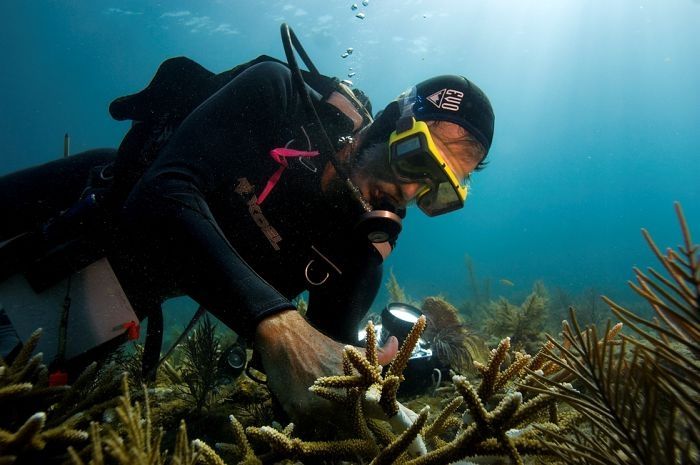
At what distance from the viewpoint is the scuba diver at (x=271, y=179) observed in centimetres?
237

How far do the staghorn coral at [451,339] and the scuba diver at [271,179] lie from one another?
2.21m

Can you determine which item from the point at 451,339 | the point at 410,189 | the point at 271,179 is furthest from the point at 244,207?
the point at 451,339

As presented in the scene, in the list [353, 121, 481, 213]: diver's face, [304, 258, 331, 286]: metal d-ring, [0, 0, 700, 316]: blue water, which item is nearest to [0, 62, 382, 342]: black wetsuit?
[304, 258, 331, 286]: metal d-ring

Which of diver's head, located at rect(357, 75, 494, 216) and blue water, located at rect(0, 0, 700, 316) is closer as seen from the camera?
diver's head, located at rect(357, 75, 494, 216)

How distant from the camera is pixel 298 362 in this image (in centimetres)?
127

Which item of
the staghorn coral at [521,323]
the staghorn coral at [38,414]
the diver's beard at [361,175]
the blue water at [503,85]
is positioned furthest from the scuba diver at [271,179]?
the blue water at [503,85]

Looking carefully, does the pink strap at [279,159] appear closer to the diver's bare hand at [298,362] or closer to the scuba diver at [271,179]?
the scuba diver at [271,179]

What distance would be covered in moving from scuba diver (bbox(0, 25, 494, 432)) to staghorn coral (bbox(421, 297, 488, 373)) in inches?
87.0

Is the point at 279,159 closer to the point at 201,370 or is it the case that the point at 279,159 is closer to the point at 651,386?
the point at 201,370

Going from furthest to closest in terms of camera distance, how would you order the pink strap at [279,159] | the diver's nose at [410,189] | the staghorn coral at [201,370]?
the diver's nose at [410,189], the staghorn coral at [201,370], the pink strap at [279,159]

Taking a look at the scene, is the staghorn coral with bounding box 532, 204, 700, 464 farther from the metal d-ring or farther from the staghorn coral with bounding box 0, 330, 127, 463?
the metal d-ring

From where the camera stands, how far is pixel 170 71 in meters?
3.05

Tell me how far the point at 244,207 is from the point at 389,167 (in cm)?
126

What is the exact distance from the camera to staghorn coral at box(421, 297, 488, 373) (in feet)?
15.7
